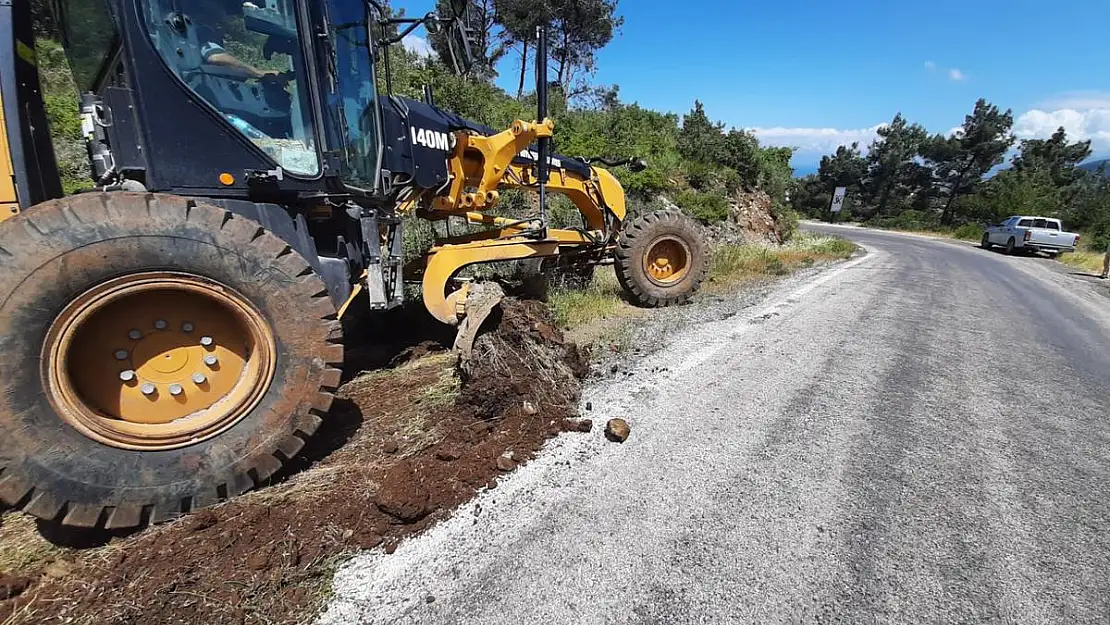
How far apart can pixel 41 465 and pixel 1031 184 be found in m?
45.3

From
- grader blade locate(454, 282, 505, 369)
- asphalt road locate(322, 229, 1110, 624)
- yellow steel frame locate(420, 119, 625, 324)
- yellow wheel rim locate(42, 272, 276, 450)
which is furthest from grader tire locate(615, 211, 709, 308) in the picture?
yellow wheel rim locate(42, 272, 276, 450)

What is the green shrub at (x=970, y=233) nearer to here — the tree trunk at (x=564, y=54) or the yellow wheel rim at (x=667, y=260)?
the tree trunk at (x=564, y=54)

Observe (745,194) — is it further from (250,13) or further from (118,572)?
(118,572)

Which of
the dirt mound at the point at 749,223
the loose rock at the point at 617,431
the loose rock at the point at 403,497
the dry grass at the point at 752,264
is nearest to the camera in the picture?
the loose rock at the point at 403,497

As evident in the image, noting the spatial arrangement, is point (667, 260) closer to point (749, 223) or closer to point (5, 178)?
point (5, 178)

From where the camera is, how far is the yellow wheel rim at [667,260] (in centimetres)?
686

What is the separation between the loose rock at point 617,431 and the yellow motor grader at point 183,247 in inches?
64.4

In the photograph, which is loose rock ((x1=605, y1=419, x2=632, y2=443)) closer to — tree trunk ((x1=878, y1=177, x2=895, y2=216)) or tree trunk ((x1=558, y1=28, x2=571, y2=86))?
tree trunk ((x1=558, y1=28, x2=571, y2=86))

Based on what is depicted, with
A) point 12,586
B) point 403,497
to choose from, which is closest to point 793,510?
point 403,497

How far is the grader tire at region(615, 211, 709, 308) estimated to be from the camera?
657 centimetres

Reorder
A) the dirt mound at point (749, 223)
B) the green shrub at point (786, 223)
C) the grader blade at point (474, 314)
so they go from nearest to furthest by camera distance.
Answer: the grader blade at point (474, 314) < the dirt mound at point (749, 223) < the green shrub at point (786, 223)

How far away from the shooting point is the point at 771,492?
2.69 m

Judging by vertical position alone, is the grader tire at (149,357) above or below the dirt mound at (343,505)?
above

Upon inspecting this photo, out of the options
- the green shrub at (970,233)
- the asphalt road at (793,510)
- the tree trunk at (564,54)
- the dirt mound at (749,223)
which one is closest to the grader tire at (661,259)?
the asphalt road at (793,510)
